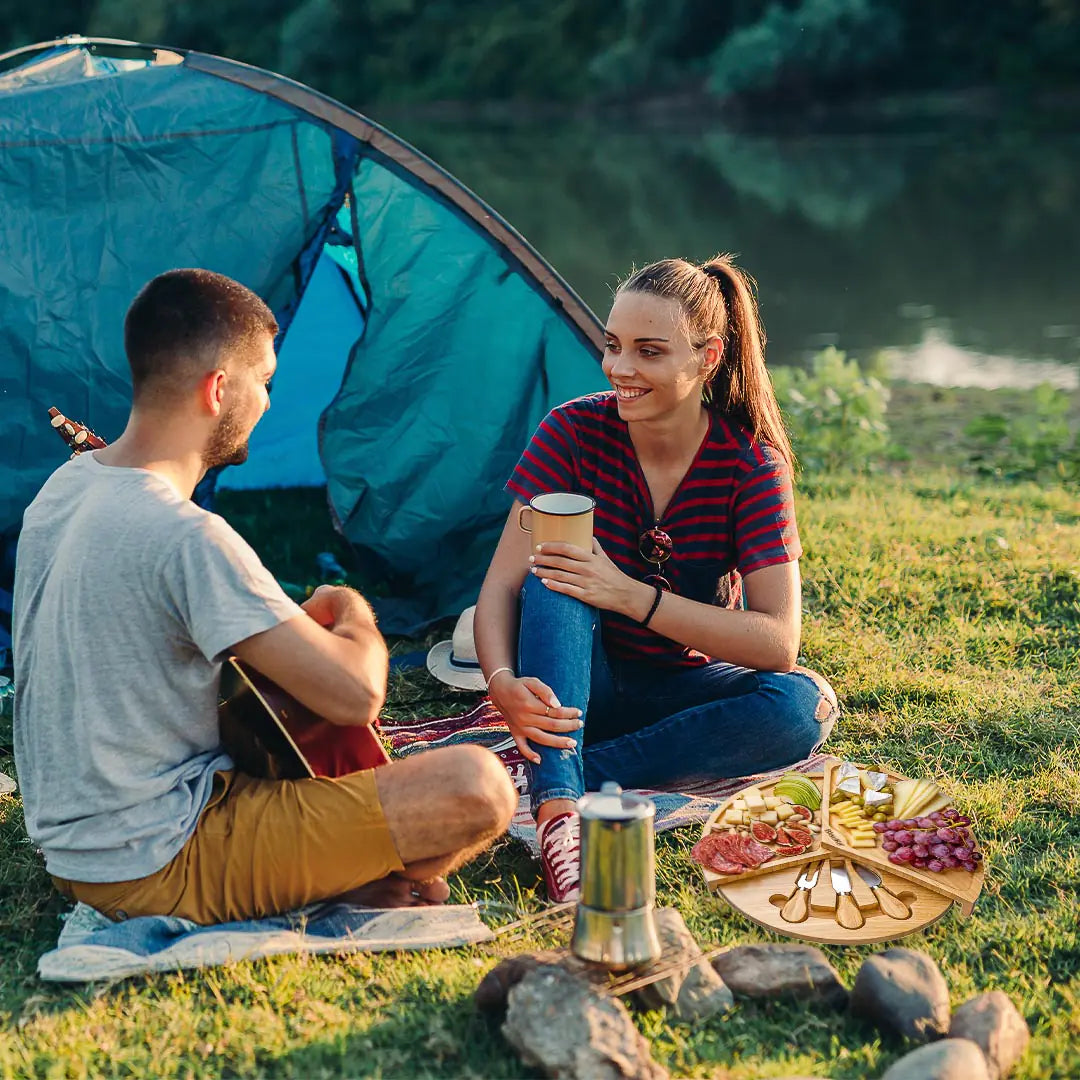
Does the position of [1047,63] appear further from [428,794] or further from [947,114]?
[428,794]

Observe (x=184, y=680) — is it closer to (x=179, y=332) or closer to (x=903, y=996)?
(x=179, y=332)

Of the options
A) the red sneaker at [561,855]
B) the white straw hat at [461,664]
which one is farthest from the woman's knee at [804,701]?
Answer: the white straw hat at [461,664]

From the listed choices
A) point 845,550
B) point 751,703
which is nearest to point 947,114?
point 845,550

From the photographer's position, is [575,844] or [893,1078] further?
[575,844]

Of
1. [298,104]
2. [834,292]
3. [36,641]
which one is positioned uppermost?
[298,104]

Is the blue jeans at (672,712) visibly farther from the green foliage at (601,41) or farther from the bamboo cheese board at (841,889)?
the green foliage at (601,41)

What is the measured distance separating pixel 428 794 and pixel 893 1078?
879 mm

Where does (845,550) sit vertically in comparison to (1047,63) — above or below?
below

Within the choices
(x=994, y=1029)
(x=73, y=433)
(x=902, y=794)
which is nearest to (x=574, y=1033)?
(x=994, y=1029)

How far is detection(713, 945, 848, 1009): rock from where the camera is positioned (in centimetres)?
225

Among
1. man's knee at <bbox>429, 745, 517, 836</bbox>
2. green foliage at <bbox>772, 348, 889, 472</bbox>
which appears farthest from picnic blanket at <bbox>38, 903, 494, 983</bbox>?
green foliage at <bbox>772, 348, 889, 472</bbox>

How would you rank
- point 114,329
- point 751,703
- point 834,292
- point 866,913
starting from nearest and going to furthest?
point 866,913 → point 751,703 → point 114,329 → point 834,292

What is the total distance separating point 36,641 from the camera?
2.27m

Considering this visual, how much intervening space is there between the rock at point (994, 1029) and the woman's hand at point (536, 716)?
92cm
